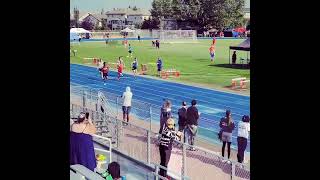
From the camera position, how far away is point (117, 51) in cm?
758

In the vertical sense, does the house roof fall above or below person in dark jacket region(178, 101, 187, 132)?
above

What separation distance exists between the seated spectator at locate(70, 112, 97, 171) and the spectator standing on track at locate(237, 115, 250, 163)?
158 cm

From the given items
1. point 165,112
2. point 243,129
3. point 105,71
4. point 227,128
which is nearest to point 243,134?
point 243,129

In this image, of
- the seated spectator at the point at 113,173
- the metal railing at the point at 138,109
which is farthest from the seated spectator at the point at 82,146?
the seated spectator at the point at 113,173

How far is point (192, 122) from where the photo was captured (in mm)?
6719

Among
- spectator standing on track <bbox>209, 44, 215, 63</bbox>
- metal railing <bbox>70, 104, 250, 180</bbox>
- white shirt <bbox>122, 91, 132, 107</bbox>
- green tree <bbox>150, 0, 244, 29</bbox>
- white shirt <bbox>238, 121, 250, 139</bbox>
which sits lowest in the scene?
metal railing <bbox>70, 104, 250, 180</bbox>

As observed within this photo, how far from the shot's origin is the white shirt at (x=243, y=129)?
598 cm

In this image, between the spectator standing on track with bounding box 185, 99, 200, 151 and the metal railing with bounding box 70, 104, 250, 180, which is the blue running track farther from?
the metal railing with bounding box 70, 104, 250, 180

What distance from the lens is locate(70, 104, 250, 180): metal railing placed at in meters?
5.29

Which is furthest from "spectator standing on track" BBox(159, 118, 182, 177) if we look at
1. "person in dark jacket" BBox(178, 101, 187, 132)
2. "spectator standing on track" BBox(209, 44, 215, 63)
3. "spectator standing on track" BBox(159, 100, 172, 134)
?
"spectator standing on track" BBox(209, 44, 215, 63)

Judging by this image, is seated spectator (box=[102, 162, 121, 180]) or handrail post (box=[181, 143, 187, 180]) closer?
seated spectator (box=[102, 162, 121, 180])
